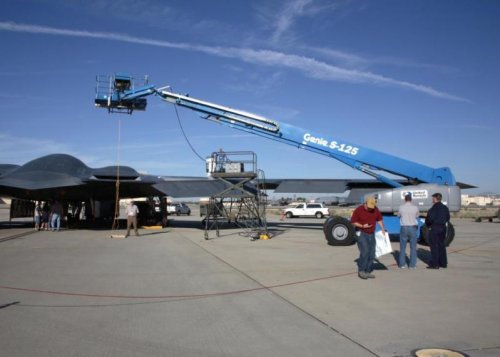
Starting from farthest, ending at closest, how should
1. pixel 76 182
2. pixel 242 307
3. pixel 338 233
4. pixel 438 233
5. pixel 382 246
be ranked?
pixel 76 182, pixel 338 233, pixel 438 233, pixel 382 246, pixel 242 307

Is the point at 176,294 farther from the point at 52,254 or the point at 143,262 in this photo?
the point at 52,254

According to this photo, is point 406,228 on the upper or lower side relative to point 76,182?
lower

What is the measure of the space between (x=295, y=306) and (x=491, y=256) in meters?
7.94

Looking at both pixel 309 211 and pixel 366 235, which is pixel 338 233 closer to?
pixel 366 235

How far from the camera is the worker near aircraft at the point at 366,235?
8.10m

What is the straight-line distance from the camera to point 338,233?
13.9m

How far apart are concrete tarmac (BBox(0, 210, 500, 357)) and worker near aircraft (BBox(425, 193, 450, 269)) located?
347mm

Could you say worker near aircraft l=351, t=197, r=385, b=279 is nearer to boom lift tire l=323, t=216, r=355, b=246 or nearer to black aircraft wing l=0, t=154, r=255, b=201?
boom lift tire l=323, t=216, r=355, b=246

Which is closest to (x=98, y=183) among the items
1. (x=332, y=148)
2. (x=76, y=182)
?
(x=76, y=182)

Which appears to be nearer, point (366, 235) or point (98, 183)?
point (366, 235)

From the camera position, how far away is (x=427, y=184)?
A: 535 inches

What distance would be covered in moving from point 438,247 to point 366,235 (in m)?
1.91

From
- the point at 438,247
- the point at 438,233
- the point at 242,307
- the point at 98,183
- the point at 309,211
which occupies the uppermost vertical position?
the point at 98,183

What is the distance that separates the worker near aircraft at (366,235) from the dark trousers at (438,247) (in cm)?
146
